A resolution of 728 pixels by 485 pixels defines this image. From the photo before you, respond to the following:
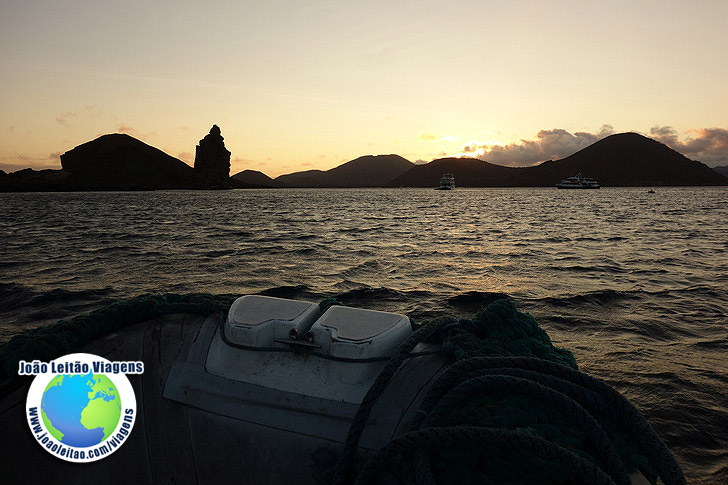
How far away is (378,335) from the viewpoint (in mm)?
1955

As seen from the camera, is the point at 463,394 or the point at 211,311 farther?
the point at 211,311

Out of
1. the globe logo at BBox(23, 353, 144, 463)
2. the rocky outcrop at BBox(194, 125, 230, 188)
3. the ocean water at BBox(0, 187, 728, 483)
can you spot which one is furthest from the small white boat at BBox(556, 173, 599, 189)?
the globe logo at BBox(23, 353, 144, 463)

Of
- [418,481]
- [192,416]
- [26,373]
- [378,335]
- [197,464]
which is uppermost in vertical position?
[378,335]

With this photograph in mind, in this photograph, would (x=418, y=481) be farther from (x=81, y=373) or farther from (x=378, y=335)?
(x=81, y=373)

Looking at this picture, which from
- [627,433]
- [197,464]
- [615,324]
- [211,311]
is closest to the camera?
[627,433]

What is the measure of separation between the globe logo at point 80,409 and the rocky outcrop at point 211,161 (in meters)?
157

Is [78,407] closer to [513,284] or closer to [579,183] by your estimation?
[513,284]

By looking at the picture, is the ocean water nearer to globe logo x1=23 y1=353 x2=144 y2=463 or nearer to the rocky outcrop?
globe logo x1=23 y1=353 x2=144 y2=463

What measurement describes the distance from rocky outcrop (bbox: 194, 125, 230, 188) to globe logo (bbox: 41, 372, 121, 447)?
516 feet

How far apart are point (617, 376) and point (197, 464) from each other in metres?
4.29

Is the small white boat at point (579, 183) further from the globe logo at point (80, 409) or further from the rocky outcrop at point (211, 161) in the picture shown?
the globe logo at point (80, 409)

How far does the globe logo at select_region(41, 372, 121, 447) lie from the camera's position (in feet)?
6.27

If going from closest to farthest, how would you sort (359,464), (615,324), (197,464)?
1. (359,464)
2. (197,464)
3. (615,324)

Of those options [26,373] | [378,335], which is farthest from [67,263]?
[378,335]
